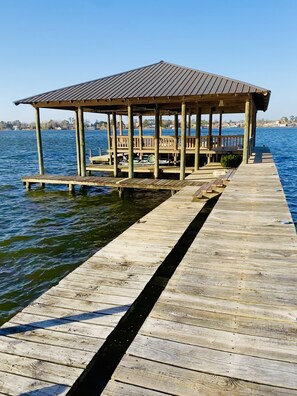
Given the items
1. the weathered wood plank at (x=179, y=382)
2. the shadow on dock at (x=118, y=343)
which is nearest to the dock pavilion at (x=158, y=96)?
the shadow on dock at (x=118, y=343)

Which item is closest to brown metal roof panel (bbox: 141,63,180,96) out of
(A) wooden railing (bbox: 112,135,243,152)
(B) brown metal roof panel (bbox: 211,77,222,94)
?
(B) brown metal roof panel (bbox: 211,77,222,94)

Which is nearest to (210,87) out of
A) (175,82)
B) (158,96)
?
(158,96)

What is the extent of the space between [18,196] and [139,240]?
12379 millimetres

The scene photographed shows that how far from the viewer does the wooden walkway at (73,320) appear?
3.10 metres

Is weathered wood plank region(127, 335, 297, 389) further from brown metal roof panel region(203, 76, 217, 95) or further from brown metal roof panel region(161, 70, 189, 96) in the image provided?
brown metal roof panel region(161, 70, 189, 96)

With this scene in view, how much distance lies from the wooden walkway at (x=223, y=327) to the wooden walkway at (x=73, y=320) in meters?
0.60

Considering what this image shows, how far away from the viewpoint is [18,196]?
17250 millimetres

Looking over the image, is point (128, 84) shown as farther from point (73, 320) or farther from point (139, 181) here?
point (73, 320)

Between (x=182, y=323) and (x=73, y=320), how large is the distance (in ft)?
4.53

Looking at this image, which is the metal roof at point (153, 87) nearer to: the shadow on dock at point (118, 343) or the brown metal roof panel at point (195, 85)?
the brown metal roof panel at point (195, 85)

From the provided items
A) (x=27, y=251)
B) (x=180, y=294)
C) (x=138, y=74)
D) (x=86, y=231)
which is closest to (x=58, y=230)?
(x=86, y=231)

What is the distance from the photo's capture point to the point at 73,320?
4.02 metres

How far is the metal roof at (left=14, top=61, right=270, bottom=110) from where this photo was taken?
14.1 metres

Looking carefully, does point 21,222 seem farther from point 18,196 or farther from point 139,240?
point 139,240
